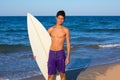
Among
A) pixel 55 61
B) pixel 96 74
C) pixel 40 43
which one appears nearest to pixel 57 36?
pixel 55 61

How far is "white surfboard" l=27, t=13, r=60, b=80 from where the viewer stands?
5.77 metres

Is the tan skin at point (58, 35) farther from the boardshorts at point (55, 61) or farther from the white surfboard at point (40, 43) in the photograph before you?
the white surfboard at point (40, 43)

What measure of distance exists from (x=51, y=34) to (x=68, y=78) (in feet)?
6.58

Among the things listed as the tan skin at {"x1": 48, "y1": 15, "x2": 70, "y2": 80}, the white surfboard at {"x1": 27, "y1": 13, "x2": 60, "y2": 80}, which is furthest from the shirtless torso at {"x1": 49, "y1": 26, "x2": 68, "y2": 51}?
the white surfboard at {"x1": 27, "y1": 13, "x2": 60, "y2": 80}

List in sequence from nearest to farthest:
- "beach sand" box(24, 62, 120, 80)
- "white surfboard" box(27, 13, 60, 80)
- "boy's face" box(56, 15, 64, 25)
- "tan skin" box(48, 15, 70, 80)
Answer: "boy's face" box(56, 15, 64, 25), "tan skin" box(48, 15, 70, 80), "white surfboard" box(27, 13, 60, 80), "beach sand" box(24, 62, 120, 80)

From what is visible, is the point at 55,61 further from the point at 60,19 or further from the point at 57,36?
the point at 60,19

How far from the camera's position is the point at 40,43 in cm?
597

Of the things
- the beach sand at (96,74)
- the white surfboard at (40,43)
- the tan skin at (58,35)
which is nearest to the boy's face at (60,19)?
the tan skin at (58,35)

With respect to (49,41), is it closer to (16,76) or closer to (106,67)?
(16,76)

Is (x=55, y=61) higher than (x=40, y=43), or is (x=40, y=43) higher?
(x=40, y=43)

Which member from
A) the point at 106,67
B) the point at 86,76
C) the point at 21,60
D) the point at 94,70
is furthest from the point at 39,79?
the point at 21,60

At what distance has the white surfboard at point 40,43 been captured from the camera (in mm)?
5766

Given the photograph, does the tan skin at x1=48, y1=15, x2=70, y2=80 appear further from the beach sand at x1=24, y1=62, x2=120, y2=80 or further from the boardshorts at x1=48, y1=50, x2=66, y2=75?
the beach sand at x1=24, y1=62, x2=120, y2=80

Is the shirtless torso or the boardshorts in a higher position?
the shirtless torso
